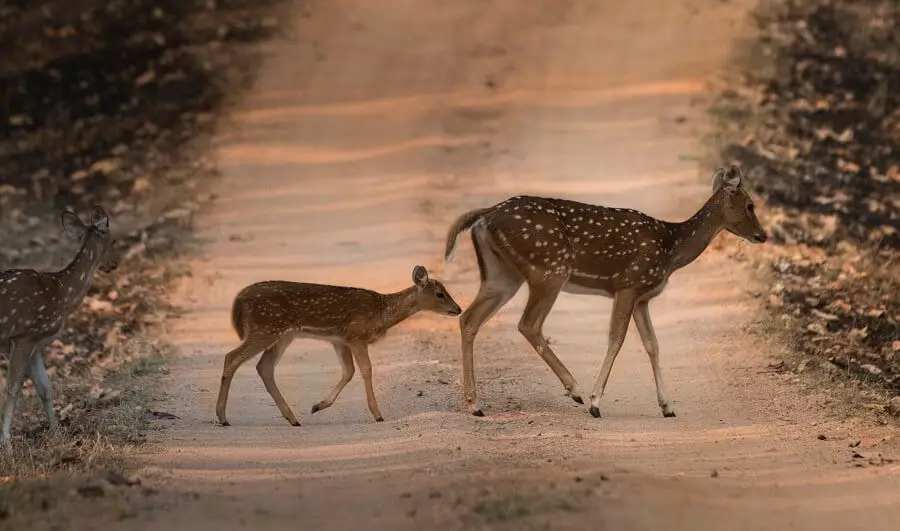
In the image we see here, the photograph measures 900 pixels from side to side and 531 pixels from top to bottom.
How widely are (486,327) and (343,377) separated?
3.00 m

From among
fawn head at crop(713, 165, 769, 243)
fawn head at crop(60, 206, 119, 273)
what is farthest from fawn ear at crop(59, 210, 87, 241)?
fawn head at crop(713, 165, 769, 243)

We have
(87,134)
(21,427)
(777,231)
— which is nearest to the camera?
(21,427)

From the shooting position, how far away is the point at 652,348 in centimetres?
1141

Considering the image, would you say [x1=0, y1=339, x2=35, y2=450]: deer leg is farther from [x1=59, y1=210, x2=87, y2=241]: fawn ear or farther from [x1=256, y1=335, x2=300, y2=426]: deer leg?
[x1=256, y1=335, x2=300, y2=426]: deer leg

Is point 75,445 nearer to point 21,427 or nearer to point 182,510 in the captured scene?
point 21,427

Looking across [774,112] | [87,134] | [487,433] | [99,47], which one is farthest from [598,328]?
[99,47]

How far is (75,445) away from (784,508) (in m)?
4.67

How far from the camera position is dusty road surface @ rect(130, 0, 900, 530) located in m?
8.23

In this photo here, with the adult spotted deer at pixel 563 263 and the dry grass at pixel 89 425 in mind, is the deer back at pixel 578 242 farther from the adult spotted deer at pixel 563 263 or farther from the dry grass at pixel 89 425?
the dry grass at pixel 89 425

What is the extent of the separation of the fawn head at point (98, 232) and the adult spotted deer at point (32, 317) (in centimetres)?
28

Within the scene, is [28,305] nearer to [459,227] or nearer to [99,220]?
[99,220]

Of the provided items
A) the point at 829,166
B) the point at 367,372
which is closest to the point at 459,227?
the point at 367,372

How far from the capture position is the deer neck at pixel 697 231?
1177 cm

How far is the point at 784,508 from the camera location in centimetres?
830
